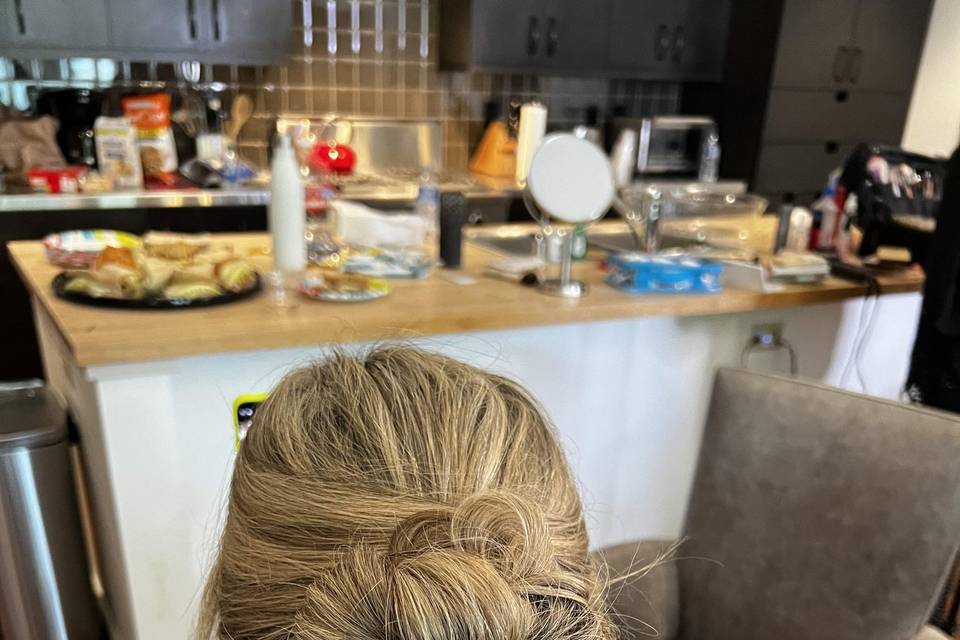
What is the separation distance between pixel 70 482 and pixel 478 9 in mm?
2506

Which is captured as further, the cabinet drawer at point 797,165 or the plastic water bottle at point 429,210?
the cabinet drawer at point 797,165

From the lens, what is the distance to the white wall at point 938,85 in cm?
377

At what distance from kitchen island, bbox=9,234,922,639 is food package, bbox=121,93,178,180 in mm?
1156

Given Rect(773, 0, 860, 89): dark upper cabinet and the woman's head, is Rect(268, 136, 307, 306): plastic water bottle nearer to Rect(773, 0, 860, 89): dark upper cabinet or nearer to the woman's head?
the woman's head

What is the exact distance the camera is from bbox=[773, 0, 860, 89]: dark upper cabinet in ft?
11.4

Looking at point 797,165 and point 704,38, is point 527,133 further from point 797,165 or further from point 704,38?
point 797,165

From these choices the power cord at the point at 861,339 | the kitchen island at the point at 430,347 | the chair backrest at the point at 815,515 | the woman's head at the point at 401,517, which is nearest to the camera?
the woman's head at the point at 401,517

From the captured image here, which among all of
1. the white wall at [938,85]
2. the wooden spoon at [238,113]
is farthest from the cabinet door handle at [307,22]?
the white wall at [938,85]

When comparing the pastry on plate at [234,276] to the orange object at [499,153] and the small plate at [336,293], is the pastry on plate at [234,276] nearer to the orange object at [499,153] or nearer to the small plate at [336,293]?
the small plate at [336,293]

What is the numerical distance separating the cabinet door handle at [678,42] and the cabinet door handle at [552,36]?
0.66 metres

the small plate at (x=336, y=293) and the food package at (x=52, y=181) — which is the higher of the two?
the small plate at (x=336, y=293)

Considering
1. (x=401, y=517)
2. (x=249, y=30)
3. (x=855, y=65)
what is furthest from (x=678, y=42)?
(x=401, y=517)

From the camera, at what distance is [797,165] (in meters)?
3.72

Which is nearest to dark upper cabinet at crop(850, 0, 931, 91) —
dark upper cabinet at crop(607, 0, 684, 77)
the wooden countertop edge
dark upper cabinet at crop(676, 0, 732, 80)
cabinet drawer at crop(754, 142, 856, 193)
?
cabinet drawer at crop(754, 142, 856, 193)
